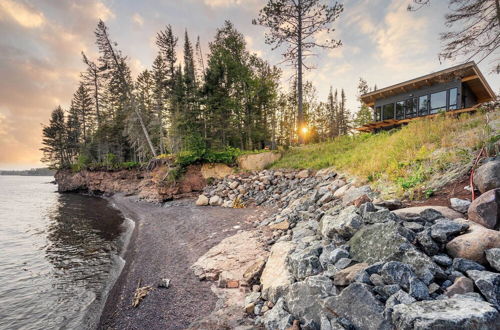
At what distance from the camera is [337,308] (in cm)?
262

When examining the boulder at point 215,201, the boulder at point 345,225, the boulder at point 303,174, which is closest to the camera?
the boulder at point 345,225

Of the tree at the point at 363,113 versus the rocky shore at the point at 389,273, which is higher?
the tree at the point at 363,113

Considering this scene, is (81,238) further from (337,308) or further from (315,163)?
(315,163)

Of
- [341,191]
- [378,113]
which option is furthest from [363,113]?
[341,191]

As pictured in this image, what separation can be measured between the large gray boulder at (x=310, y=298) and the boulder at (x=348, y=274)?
13 cm

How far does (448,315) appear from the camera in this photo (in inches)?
73.3

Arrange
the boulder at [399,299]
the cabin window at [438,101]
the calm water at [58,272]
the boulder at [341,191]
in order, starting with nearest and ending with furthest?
the boulder at [399,299] → the calm water at [58,272] → the boulder at [341,191] → the cabin window at [438,101]

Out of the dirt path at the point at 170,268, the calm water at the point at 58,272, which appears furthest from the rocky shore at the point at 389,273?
the calm water at the point at 58,272

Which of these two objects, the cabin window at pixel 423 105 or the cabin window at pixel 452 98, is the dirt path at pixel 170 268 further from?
the cabin window at pixel 452 98

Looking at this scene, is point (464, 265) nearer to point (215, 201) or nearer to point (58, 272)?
point (58, 272)

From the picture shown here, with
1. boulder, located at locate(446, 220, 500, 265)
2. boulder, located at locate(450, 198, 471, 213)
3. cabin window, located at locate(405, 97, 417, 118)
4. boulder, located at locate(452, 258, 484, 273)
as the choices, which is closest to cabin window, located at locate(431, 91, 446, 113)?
cabin window, located at locate(405, 97, 417, 118)

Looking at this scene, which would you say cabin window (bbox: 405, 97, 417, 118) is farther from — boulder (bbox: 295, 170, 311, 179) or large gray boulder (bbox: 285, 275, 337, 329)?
large gray boulder (bbox: 285, 275, 337, 329)

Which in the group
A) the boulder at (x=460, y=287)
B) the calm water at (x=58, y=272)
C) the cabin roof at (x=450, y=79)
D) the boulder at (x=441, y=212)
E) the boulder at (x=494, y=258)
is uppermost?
the cabin roof at (x=450, y=79)

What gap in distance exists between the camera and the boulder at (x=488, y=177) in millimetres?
3697
